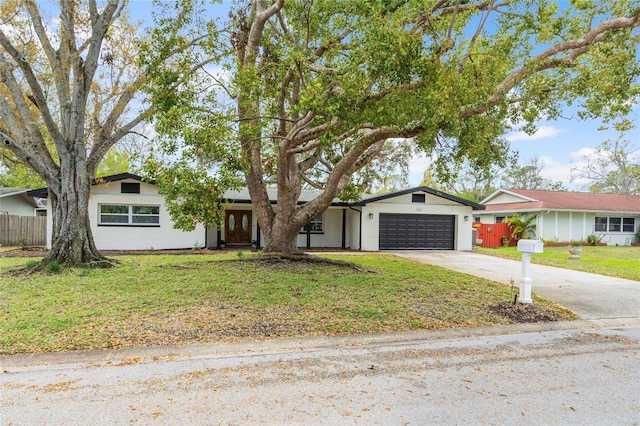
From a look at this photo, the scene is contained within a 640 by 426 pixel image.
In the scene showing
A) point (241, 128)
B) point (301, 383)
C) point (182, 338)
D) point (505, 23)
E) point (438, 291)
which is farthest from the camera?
point (505, 23)

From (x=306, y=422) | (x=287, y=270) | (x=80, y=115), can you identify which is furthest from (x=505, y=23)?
(x=80, y=115)

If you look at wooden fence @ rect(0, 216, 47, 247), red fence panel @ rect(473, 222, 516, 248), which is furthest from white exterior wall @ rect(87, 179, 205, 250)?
red fence panel @ rect(473, 222, 516, 248)

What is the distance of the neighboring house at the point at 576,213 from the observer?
23094 millimetres

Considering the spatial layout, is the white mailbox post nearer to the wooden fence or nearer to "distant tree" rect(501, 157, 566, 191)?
the wooden fence

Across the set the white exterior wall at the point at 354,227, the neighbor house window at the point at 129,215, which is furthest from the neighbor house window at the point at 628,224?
the neighbor house window at the point at 129,215

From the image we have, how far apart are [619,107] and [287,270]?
841cm

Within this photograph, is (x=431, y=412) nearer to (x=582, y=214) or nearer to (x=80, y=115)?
(x=80, y=115)

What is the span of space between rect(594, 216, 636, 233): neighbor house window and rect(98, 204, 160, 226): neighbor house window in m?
25.6

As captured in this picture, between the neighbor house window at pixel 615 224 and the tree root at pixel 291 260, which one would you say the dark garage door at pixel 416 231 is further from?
the neighbor house window at pixel 615 224

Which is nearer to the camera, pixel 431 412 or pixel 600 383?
pixel 431 412

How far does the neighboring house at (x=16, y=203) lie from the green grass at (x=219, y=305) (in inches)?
549

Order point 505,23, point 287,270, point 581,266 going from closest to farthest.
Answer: point 505,23, point 287,270, point 581,266

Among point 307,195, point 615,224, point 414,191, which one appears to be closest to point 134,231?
point 307,195

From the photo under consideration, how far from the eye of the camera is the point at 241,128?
7.45 metres
